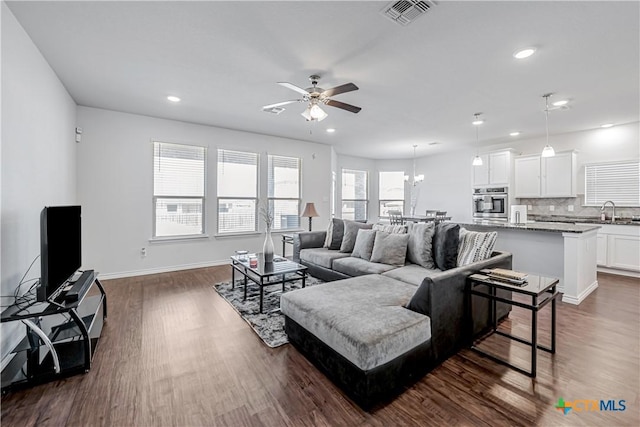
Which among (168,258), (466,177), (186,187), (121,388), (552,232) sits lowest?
(121,388)

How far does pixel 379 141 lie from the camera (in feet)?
21.9

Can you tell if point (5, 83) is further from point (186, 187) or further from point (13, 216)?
point (186, 187)

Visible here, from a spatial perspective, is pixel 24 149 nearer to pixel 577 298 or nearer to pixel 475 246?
pixel 475 246

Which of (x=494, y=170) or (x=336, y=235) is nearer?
(x=336, y=235)

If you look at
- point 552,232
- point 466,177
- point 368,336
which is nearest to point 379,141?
point 466,177

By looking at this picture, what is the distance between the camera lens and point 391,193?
9.20 m

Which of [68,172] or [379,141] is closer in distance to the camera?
[68,172]

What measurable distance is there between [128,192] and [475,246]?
17.0 feet

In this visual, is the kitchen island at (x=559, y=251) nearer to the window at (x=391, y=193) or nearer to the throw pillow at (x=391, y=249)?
the throw pillow at (x=391, y=249)

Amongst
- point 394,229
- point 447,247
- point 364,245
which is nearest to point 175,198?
point 364,245

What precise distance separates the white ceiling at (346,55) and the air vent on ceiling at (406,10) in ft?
0.25

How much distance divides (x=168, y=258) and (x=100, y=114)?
8.40 feet

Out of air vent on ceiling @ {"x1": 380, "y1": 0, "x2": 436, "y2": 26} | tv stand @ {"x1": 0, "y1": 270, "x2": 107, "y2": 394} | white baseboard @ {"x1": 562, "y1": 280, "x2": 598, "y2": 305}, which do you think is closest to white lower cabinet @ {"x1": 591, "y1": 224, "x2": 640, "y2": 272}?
white baseboard @ {"x1": 562, "y1": 280, "x2": 598, "y2": 305}

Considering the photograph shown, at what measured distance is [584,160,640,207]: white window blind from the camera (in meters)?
5.03
